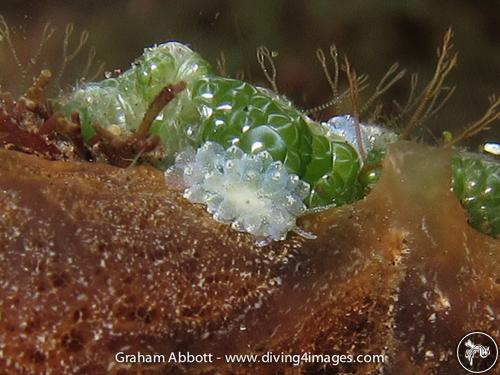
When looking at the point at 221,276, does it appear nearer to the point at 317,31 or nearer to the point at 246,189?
the point at 246,189

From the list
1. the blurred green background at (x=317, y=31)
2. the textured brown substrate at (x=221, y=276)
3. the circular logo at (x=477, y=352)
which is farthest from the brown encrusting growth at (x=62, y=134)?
the blurred green background at (x=317, y=31)

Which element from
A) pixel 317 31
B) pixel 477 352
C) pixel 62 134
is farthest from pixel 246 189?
pixel 317 31

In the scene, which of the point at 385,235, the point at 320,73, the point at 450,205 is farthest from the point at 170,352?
the point at 320,73

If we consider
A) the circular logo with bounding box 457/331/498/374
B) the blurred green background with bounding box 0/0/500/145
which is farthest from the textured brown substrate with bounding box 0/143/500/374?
the blurred green background with bounding box 0/0/500/145

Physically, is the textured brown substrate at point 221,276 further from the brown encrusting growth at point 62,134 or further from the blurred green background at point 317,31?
the blurred green background at point 317,31

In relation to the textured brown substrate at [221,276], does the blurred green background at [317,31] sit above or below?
below
